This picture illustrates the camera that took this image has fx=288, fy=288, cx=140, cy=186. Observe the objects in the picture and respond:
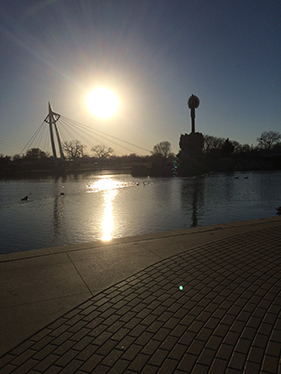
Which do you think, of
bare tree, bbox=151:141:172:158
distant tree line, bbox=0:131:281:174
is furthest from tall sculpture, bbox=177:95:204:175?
bare tree, bbox=151:141:172:158

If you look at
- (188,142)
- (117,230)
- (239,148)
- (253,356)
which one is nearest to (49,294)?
(253,356)

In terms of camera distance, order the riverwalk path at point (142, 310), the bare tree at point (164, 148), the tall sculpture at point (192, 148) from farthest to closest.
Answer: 1. the bare tree at point (164, 148)
2. the tall sculpture at point (192, 148)
3. the riverwalk path at point (142, 310)

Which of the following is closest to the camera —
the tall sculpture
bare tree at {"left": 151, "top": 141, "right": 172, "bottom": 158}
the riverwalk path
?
the riverwalk path

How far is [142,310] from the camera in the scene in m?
3.81

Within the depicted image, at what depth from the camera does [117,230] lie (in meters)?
11.9

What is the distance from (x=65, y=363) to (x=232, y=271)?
131 inches

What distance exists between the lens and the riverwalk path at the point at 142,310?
2875mm

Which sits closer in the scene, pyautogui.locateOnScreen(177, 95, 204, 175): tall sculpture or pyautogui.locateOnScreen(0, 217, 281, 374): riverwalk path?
pyautogui.locateOnScreen(0, 217, 281, 374): riverwalk path

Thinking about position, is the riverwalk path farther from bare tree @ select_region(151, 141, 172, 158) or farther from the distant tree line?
bare tree @ select_region(151, 141, 172, 158)

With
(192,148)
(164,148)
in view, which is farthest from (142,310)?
(164,148)

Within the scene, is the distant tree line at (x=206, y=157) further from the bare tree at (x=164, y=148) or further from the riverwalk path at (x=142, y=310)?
the riverwalk path at (x=142, y=310)

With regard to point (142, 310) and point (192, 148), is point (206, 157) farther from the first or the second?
point (142, 310)

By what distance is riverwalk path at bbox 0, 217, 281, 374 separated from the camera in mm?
2875

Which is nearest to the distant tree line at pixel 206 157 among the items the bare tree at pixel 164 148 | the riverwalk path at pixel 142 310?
the bare tree at pixel 164 148
